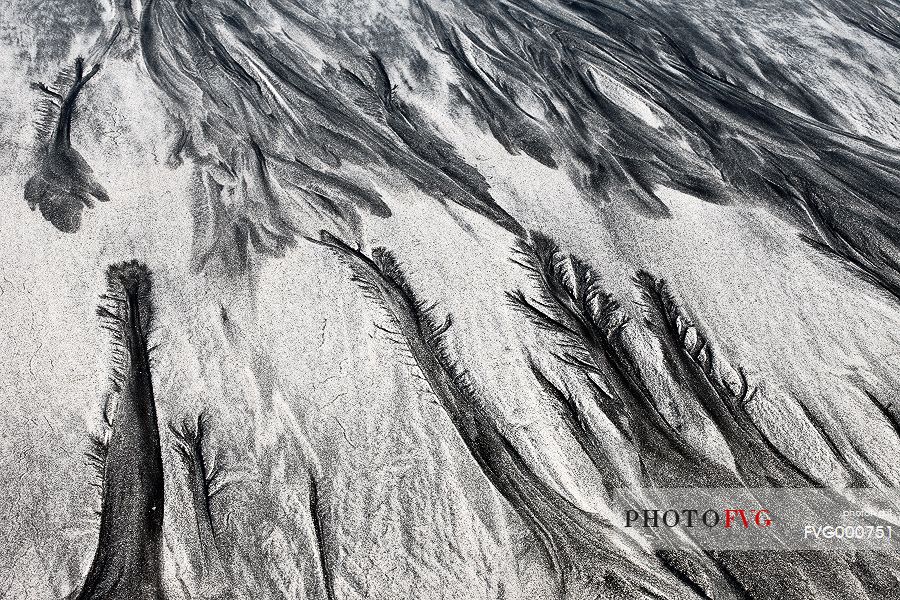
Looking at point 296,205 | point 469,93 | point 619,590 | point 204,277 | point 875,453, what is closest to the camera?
point 619,590

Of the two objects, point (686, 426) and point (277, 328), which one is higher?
point (686, 426)

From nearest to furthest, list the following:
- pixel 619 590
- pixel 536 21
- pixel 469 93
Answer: pixel 619 590 → pixel 469 93 → pixel 536 21

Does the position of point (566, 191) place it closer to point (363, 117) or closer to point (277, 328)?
point (363, 117)

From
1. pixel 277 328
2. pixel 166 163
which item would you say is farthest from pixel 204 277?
pixel 166 163

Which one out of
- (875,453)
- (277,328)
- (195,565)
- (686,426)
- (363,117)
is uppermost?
(875,453)

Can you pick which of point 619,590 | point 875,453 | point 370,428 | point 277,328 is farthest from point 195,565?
point 875,453

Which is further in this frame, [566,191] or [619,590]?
[566,191]
